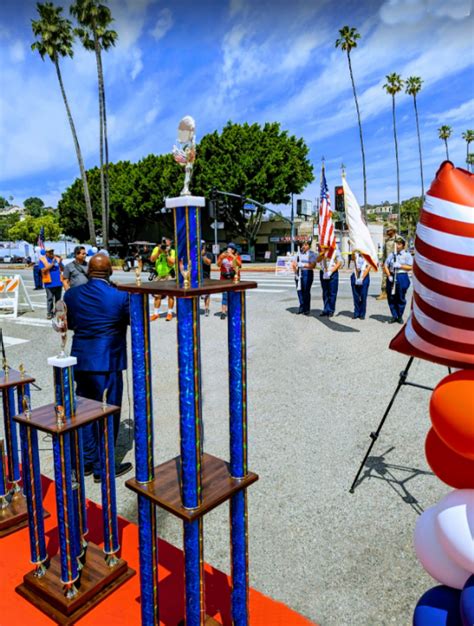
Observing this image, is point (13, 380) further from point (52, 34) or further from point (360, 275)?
point (52, 34)

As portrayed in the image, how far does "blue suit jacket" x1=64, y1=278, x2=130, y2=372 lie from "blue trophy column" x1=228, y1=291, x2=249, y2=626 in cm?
178

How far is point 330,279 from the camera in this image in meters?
10.1

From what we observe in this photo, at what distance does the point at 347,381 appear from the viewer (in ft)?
20.1

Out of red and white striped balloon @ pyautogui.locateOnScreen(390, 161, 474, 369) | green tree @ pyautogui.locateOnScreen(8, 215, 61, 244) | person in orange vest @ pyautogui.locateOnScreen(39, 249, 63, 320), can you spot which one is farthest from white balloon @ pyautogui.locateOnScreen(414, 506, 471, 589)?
green tree @ pyautogui.locateOnScreen(8, 215, 61, 244)

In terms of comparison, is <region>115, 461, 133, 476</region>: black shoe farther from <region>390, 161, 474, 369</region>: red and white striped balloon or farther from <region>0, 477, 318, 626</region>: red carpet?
<region>390, 161, 474, 369</region>: red and white striped balloon

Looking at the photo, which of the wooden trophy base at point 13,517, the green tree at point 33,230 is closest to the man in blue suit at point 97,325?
the wooden trophy base at point 13,517

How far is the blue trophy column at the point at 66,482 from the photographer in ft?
7.01

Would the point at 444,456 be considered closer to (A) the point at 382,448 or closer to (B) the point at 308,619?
(B) the point at 308,619

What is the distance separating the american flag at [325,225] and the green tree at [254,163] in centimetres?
2488

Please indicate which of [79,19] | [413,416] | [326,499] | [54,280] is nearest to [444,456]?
[326,499]

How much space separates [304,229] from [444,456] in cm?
4869

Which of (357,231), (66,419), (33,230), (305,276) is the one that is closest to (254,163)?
(305,276)

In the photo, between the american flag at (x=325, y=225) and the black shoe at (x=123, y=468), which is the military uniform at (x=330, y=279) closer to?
the american flag at (x=325, y=225)

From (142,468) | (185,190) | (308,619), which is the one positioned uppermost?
(185,190)
